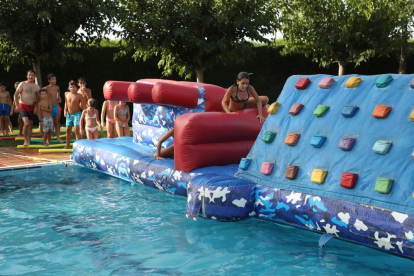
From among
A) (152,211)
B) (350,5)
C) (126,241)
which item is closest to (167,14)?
(350,5)

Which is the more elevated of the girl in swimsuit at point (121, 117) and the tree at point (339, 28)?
the tree at point (339, 28)

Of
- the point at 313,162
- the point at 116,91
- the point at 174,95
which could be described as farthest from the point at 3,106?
the point at 313,162

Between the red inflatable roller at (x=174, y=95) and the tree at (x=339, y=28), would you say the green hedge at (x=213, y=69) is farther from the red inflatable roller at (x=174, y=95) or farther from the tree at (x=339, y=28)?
the red inflatable roller at (x=174, y=95)

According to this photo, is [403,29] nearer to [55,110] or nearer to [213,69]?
[213,69]

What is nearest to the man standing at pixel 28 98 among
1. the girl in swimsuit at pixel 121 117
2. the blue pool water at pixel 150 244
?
the girl in swimsuit at pixel 121 117

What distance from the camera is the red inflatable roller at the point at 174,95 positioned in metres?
6.23

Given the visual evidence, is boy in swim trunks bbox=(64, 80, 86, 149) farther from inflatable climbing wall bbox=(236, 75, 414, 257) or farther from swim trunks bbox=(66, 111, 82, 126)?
inflatable climbing wall bbox=(236, 75, 414, 257)

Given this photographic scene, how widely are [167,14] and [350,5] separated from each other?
282 inches

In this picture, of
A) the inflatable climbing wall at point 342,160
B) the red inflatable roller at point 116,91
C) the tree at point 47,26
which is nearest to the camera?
the inflatable climbing wall at point 342,160

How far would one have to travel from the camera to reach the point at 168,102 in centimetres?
630

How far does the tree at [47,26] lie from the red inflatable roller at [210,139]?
7.45 metres

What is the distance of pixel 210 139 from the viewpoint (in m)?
5.68

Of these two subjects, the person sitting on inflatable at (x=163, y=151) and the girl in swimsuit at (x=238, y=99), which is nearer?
the girl in swimsuit at (x=238, y=99)

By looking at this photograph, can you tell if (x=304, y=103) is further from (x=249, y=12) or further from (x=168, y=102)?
(x=249, y=12)
